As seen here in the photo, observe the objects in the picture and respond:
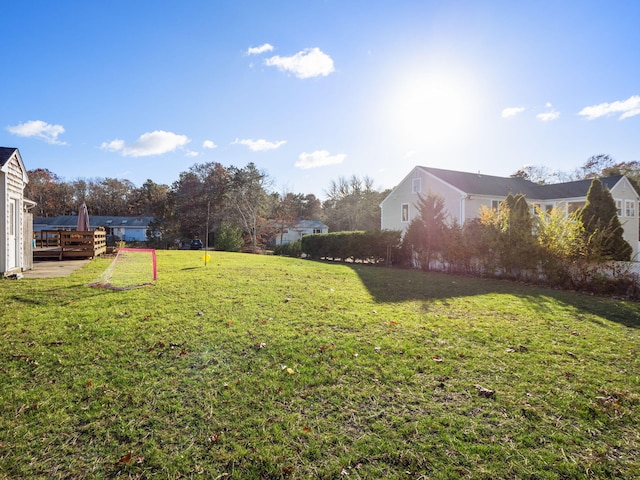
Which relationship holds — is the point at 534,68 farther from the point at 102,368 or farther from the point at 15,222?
the point at 15,222

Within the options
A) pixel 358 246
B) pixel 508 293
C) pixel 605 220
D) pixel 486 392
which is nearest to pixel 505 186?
pixel 605 220

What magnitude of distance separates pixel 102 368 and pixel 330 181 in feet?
160

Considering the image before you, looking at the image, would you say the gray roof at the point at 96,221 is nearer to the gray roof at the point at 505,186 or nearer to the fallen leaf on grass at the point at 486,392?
the gray roof at the point at 505,186

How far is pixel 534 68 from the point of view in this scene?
11.4m

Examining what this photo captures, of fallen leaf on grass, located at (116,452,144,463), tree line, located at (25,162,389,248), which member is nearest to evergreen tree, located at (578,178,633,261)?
fallen leaf on grass, located at (116,452,144,463)

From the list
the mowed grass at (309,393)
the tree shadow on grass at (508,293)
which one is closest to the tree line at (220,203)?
the tree shadow on grass at (508,293)

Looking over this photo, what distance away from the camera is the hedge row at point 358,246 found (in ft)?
58.7

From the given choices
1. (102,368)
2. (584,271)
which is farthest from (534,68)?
(102,368)

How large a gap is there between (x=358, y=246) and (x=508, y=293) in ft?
34.8

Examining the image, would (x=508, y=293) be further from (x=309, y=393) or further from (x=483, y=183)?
(x=483, y=183)

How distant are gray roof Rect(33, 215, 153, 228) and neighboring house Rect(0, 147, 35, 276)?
3968 centimetres

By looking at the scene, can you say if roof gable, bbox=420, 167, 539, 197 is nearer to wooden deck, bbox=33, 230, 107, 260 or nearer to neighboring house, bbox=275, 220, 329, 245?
wooden deck, bbox=33, 230, 107, 260

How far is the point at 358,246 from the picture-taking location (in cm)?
1925

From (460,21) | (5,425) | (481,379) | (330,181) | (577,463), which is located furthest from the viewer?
(330,181)
